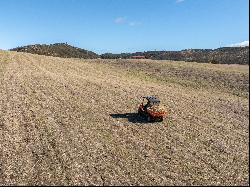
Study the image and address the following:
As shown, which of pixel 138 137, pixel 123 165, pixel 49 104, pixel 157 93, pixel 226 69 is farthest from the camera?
pixel 226 69

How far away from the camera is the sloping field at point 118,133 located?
24.7 m

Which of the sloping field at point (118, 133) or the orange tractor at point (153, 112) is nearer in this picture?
the sloping field at point (118, 133)

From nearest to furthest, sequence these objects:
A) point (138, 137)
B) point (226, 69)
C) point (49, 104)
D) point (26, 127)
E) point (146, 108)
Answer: point (138, 137), point (26, 127), point (146, 108), point (49, 104), point (226, 69)

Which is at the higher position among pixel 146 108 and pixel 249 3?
pixel 249 3

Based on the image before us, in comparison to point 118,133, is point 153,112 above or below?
above

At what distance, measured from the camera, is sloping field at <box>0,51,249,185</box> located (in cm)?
2470

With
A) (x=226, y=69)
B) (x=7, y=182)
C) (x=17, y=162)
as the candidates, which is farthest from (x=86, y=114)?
(x=226, y=69)

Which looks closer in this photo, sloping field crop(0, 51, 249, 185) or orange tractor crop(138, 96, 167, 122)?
sloping field crop(0, 51, 249, 185)

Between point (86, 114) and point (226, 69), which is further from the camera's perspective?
point (226, 69)

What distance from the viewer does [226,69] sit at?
6088cm

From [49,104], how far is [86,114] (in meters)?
5.27

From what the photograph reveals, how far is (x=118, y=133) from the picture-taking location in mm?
31969

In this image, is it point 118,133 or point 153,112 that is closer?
point 118,133

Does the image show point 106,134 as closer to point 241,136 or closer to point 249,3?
point 241,136
